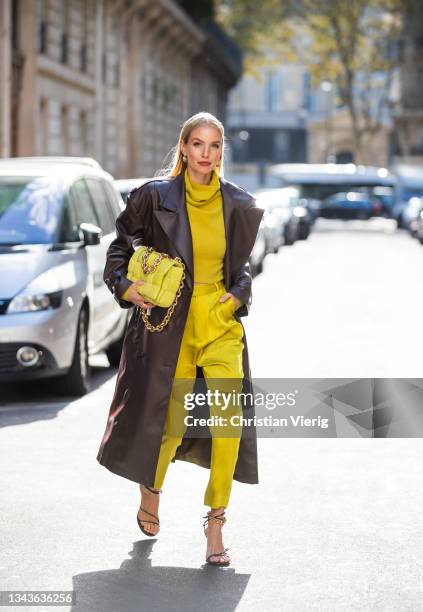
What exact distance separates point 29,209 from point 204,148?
5.84m

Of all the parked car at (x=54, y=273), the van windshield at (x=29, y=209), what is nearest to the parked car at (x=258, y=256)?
the parked car at (x=54, y=273)

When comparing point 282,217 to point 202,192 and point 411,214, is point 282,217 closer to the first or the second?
point 411,214

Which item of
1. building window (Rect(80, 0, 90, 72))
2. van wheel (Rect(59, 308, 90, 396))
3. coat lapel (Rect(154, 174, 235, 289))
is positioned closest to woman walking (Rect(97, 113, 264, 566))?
coat lapel (Rect(154, 174, 235, 289))

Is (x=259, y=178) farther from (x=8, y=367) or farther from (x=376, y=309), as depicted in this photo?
(x=8, y=367)

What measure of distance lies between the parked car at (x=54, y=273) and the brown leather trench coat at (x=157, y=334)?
4455mm

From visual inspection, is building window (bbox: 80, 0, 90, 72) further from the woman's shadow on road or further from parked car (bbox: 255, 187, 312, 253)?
the woman's shadow on road

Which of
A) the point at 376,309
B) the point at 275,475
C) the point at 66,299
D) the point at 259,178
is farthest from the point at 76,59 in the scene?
the point at 259,178

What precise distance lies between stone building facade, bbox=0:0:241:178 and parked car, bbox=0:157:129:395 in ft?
57.0

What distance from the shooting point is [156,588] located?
547 cm

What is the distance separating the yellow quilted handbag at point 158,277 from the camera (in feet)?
18.6

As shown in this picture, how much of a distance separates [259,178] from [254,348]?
98.1m

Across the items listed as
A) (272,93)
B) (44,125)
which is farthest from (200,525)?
(272,93)

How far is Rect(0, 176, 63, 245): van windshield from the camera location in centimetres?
1116

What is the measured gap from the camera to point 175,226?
→ 5738 mm
